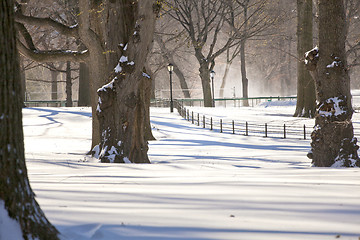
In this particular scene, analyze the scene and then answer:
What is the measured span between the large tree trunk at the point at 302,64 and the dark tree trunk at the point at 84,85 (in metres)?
13.2

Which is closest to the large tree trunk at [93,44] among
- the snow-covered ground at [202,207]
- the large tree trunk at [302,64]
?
the snow-covered ground at [202,207]

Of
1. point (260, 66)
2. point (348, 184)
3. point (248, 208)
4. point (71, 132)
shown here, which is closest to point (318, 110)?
point (348, 184)

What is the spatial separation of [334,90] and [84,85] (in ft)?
75.9

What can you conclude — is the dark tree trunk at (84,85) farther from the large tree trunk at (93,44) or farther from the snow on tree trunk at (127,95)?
the snow on tree trunk at (127,95)

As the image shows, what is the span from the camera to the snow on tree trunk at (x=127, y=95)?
443 inches

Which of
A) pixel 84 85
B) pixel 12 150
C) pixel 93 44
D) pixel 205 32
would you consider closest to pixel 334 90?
pixel 93 44

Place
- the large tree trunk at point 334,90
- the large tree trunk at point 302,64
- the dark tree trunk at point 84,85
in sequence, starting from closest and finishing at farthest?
the large tree trunk at point 334,90 → the large tree trunk at point 302,64 → the dark tree trunk at point 84,85

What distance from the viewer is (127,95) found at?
1125 centimetres

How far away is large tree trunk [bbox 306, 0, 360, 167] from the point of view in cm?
1098

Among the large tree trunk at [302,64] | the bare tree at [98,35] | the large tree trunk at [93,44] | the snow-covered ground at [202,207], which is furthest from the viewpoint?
the large tree trunk at [302,64]

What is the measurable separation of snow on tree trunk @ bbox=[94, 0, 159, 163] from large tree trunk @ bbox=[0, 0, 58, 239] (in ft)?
25.7

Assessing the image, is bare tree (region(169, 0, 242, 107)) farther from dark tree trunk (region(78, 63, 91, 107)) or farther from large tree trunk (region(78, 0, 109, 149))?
large tree trunk (region(78, 0, 109, 149))

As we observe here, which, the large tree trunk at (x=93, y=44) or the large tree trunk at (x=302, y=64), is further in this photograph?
the large tree trunk at (x=302, y=64)

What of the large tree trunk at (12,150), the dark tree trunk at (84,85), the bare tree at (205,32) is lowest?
the large tree trunk at (12,150)
